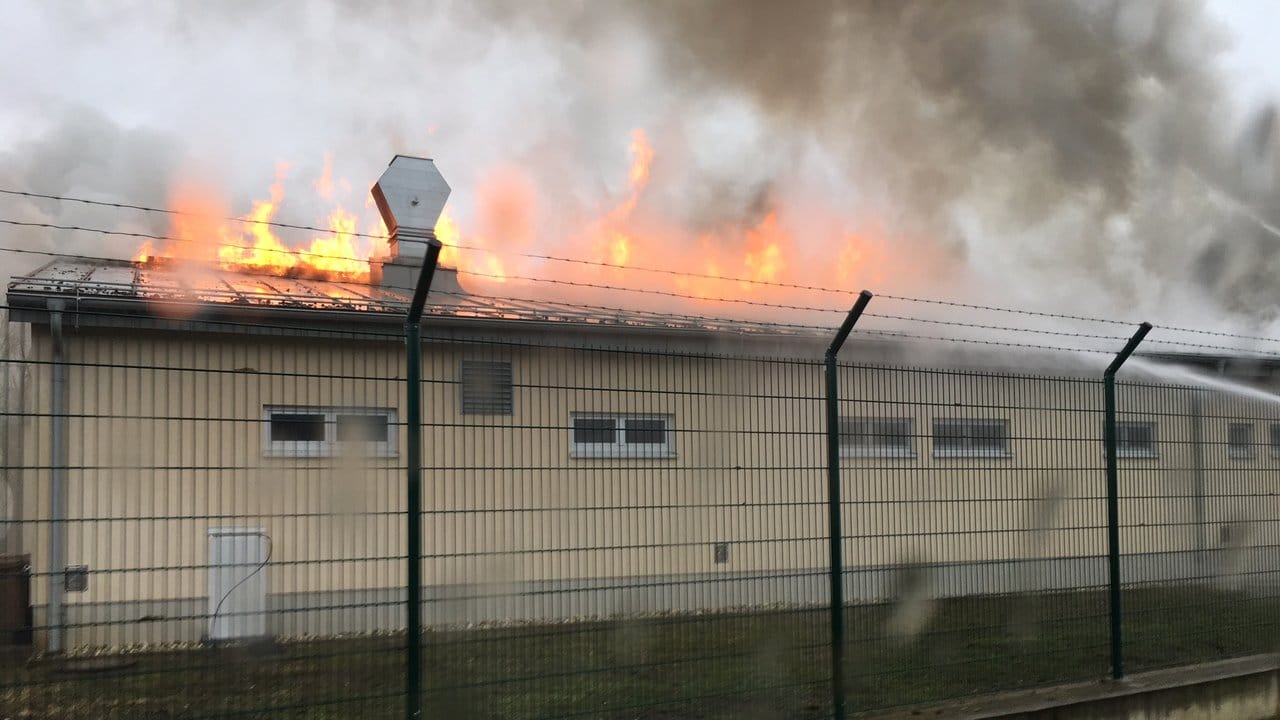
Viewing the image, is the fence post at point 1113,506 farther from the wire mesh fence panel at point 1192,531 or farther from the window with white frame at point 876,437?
the window with white frame at point 876,437

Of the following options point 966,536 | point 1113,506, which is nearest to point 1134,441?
point 1113,506

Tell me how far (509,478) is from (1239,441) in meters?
6.40

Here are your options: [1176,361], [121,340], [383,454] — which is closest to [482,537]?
[383,454]

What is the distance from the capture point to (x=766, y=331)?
379 inches

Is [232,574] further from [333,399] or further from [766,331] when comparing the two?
[766,331]

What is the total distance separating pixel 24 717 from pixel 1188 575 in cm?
778

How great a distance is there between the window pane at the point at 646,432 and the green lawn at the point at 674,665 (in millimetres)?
957

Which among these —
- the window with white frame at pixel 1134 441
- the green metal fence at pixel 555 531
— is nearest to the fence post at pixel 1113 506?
the green metal fence at pixel 555 531

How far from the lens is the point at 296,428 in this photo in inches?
191

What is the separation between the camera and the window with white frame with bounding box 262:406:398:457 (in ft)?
15.7

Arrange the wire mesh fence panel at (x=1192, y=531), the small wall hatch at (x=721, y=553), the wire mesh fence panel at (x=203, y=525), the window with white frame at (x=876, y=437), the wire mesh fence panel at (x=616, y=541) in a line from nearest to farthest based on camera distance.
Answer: the wire mesh fence panel at (x=203, y=525) → the wire mesh fence panel at (x=616, y=541) → the small wall hatch at (x=721, y=553) → the window with white frame at (x=876, y=437) → the wire mesh fence panel at (x=1192, y=531)

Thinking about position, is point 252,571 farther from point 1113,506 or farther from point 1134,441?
point 1134,441

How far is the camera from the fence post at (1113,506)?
23.9ft

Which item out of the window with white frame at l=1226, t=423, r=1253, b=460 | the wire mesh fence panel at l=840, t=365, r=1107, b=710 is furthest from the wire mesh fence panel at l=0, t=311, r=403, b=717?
the window with white frame at l=1226, t=423, r=1253, b=460
